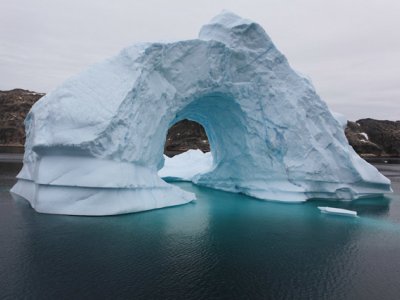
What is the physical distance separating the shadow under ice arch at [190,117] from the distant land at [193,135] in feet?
153

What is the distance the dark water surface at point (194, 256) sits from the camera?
6.14m

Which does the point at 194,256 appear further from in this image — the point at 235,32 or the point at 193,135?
the point at 193,135

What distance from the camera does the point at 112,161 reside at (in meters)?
11.6

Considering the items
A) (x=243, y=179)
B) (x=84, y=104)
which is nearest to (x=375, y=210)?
(x=243, y=179)

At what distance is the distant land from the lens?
6706cm

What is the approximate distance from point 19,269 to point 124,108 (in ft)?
21.3

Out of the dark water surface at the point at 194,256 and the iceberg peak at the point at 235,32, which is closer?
the dark water surface at the point at 194,256

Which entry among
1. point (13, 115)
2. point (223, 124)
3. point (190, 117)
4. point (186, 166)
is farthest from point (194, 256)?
point (13, 115)

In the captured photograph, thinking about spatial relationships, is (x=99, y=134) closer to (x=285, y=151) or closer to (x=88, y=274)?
(x=88, y=274)

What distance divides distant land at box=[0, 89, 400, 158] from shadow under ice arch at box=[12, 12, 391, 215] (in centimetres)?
4667

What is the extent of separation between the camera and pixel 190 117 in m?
20.5

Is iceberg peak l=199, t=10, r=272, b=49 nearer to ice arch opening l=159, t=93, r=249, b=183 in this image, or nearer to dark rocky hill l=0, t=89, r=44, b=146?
ice arch opening l=159, t=93, r=249, b=183

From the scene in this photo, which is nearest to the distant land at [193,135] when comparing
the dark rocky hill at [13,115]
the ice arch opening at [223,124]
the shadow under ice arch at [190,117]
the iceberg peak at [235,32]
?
the dark rocky hill at [13,115]

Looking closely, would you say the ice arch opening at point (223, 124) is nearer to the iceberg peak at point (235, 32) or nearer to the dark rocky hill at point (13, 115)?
the iceberg peak at point (235, 32)
